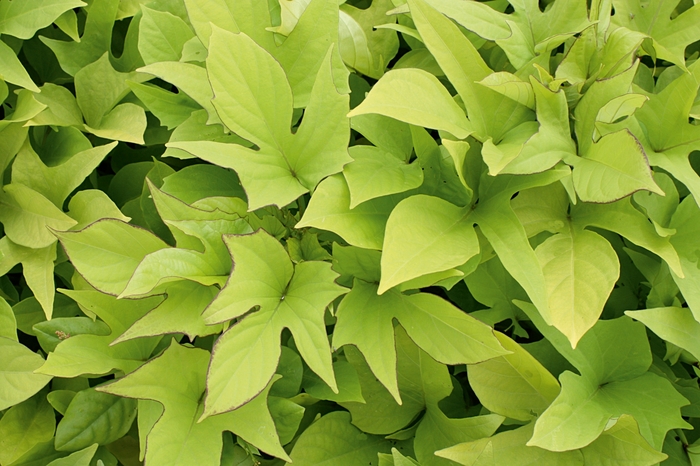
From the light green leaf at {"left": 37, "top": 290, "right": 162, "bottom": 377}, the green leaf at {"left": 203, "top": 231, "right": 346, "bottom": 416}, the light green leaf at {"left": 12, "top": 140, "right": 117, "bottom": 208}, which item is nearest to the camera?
the green leaf at {"left": 203, "top": 231, "right": 346, "bottom": 416}

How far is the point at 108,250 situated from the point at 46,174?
0.22 metres

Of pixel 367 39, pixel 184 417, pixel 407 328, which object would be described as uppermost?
pixel 367 39

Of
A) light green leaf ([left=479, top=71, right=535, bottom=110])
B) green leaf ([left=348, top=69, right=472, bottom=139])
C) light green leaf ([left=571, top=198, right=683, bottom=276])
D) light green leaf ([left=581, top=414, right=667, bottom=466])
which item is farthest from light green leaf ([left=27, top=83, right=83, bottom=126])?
light green leaf ([left=581, top=414, right=667, bottom=466])

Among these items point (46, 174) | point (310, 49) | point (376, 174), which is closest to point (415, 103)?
point (376, 174)

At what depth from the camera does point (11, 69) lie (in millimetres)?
821

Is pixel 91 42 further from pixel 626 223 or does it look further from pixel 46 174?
pixel 626 223

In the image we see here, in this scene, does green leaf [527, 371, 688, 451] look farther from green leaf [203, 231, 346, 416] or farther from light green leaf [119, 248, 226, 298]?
light green leaf [119, 248, 226, 298]

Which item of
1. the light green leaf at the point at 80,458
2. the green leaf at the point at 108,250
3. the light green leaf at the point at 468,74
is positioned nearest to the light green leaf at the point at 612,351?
the light green leaf at the point at 468,74

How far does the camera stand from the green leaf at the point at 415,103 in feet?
1.98

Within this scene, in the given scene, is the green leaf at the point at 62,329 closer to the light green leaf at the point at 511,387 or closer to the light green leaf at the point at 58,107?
the light green leaf at the point at 58,107

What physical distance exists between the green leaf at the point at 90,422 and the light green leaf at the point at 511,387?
45cm

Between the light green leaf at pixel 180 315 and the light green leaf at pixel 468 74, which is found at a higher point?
the light green leaf at pixel 468 74

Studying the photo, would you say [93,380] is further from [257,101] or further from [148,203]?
[257,101]

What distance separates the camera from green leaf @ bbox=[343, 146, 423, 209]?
Result: 2.08 feet
